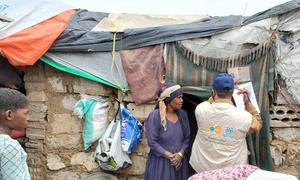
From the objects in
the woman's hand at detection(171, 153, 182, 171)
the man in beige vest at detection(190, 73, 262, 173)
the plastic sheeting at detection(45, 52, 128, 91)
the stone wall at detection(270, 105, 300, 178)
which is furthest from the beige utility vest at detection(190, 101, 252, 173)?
the plastic sheeting at detection(45, 52, 128, 91)

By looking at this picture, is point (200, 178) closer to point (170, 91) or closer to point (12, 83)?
point (170, 91)

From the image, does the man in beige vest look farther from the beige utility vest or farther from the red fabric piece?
the red fabric piece

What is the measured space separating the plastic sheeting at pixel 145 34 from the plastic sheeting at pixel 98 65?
8 centimetres

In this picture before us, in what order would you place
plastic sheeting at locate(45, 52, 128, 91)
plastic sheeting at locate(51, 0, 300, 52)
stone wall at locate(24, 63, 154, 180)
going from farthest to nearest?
stone wall at locate(24, 63, 154, 180), plastic sheeting at locate(45, 52, 128, 91), plastic sheeting at locate(51, 0, 300, 52)

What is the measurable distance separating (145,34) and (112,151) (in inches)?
56.6

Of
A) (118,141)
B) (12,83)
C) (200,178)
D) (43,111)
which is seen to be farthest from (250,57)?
(12,83)

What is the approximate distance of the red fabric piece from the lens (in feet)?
18.0

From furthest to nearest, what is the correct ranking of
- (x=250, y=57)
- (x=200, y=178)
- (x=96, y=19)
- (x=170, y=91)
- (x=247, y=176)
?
(x=96, y=19) → (x=250, y=57) → (x=170, y=91) → (x=200, y=178) → (x=247, y=176)

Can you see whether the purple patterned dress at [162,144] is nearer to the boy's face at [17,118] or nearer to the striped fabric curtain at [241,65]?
→ the striped fabric curtain at [241,65]

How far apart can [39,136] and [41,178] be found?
1.83 ft

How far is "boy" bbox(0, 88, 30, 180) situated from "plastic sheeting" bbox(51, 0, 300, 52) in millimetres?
2818

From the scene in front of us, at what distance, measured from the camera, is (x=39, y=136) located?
6.06 metres

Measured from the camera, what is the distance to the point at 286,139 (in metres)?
5.27

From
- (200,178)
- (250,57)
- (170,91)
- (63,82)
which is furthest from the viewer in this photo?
(63,82)
